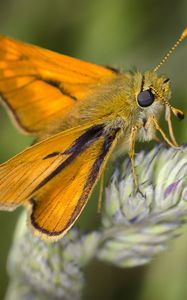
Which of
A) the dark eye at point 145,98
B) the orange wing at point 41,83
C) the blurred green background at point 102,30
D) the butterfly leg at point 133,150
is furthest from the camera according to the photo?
the blurred green background at point 102,30

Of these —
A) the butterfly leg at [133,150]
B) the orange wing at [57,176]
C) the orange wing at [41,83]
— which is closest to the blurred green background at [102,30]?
the orange wing at [41,83]

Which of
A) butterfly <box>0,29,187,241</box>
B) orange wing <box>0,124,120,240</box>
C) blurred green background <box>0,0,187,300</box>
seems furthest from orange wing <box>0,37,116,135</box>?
blurred green background <box>0,0,187,300</box>

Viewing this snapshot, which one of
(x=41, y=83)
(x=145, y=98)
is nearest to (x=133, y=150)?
(x=145, y=98)

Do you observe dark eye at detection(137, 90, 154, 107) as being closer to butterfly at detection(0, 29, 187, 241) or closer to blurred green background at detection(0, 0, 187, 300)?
butterfly at detection(0, 29, 187, 241)

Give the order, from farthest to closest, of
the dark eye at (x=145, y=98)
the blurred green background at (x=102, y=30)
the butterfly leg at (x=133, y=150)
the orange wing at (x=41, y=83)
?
the blurred green background at (x=102, y=30)
the orange wing at (x=41, y=83)
the dark eye at (x=145, y=98)
the butterfly leg at (x=133, y=150)

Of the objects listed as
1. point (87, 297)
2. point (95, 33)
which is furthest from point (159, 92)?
point (95, 33)

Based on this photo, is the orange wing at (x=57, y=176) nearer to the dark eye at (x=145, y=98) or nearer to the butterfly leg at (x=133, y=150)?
the butterfly leg at (x=133, y=150)
